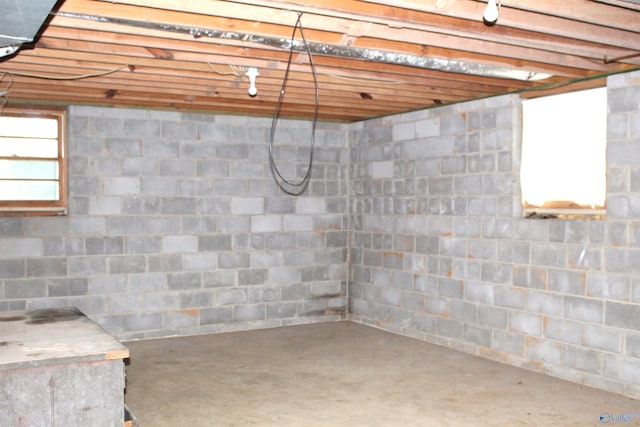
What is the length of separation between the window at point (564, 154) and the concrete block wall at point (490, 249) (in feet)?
0.36

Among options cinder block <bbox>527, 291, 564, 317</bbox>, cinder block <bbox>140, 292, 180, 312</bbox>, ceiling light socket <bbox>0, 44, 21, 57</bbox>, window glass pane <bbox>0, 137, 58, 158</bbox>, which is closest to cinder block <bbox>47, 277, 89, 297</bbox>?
cinder block <bbox>140, 292, 180, 312</bbox>

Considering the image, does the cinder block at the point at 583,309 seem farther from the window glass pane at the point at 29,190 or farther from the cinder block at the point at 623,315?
the window glass pane at the point at 29,190

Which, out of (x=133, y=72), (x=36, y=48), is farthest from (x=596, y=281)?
(x=36, y=48)

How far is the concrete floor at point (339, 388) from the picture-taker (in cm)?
416

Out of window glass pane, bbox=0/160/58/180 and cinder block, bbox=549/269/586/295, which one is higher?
window glass pane, bbox=0/160/58/180

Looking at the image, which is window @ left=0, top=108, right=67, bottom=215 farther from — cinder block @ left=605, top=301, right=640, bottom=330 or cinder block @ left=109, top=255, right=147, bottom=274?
cinder block @ left=605, top=301, right=640, bottom=330

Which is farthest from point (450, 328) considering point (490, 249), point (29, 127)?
point (29, 127)

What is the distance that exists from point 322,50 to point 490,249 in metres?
2.65

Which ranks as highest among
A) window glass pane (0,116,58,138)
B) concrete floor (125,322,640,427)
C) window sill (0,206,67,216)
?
window glass pane (0,116,58,138)

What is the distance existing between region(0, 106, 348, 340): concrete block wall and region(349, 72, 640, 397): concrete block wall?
50cm

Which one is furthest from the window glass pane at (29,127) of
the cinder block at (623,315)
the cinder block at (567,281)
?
the cinder block at (623,315)

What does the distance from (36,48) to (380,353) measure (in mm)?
3777

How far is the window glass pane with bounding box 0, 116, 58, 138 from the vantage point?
5941 millimetres

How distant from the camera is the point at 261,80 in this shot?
16.5 ft
